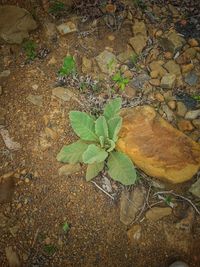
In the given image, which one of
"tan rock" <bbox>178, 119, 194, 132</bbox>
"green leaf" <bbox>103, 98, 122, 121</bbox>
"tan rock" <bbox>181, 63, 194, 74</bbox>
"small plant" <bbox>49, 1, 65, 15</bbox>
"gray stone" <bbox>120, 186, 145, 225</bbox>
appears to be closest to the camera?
"gray stone" <bbox>120, 186, 145, 225</bbox>

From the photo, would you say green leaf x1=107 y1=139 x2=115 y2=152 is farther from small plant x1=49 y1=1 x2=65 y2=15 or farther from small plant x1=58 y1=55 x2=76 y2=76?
small plant x1=49 y1=1 x2=65 y2=15

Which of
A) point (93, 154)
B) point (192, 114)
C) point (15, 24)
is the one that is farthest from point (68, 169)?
point (15, 24)

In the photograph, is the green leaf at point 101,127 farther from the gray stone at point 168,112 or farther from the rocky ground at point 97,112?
the gray stone at point 168,112

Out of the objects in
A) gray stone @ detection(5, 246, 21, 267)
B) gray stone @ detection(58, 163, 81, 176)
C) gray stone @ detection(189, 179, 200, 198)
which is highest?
gray stone @ detection(58, 163, 81, 176)

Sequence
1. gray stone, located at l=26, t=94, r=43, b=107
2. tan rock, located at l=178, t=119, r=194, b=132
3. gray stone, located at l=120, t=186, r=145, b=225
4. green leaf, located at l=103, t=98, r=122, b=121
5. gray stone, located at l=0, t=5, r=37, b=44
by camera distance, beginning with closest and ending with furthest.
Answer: gray stone, located at l=120, t=186, r=145, b=225
green leaf, located at l=103, t=98, r=122, b=121
tan rock, located at l=178, t=119, r=194, b=132
gray stone, located at l=26, t=94, r=43, b=107
gray stone, located at l=0, t=5, r=37, b=44

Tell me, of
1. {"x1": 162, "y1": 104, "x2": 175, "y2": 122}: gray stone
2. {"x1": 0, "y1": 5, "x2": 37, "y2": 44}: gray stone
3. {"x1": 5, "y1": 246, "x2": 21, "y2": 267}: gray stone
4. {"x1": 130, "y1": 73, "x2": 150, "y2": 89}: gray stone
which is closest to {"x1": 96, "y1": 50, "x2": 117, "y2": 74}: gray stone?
{"x1": 130, "y1": 73, "x2": 150, "y2": 89}: gray stone

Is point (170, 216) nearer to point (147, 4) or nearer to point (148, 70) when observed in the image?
point (148, 70)
